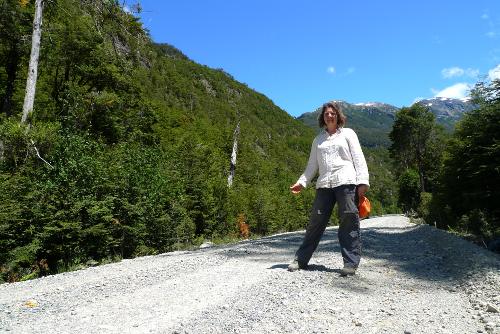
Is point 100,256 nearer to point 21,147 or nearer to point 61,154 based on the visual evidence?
point 61,154

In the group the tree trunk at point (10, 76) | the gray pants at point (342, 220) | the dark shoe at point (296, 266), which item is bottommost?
the dark shoe at point (296, 266)

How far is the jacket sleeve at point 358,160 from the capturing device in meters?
5.36

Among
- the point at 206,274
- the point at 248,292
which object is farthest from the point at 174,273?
the point at 248,292

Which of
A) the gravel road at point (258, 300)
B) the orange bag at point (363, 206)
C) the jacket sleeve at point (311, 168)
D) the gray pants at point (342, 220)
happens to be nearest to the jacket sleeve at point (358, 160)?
the gray pants at point (342, 220)

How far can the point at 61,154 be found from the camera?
1242 centimetres

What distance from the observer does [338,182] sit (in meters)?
5.39

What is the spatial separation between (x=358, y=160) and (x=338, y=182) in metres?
0.40

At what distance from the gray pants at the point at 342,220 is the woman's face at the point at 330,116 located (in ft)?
2.98

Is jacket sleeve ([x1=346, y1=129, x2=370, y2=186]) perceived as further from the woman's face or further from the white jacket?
the woman's face

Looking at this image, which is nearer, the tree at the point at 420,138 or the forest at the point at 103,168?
the forest at the point at 103,168

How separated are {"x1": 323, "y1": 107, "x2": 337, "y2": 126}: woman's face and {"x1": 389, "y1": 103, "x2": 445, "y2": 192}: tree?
46.5m

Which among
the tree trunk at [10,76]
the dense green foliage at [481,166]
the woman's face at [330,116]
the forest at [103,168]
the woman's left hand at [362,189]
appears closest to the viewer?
the woman's left hand at [362,189]

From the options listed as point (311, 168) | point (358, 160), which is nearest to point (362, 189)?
point (358, 160)

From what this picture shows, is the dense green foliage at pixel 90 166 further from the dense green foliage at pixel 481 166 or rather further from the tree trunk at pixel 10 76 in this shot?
the dense green foliage at pixel 481 166
